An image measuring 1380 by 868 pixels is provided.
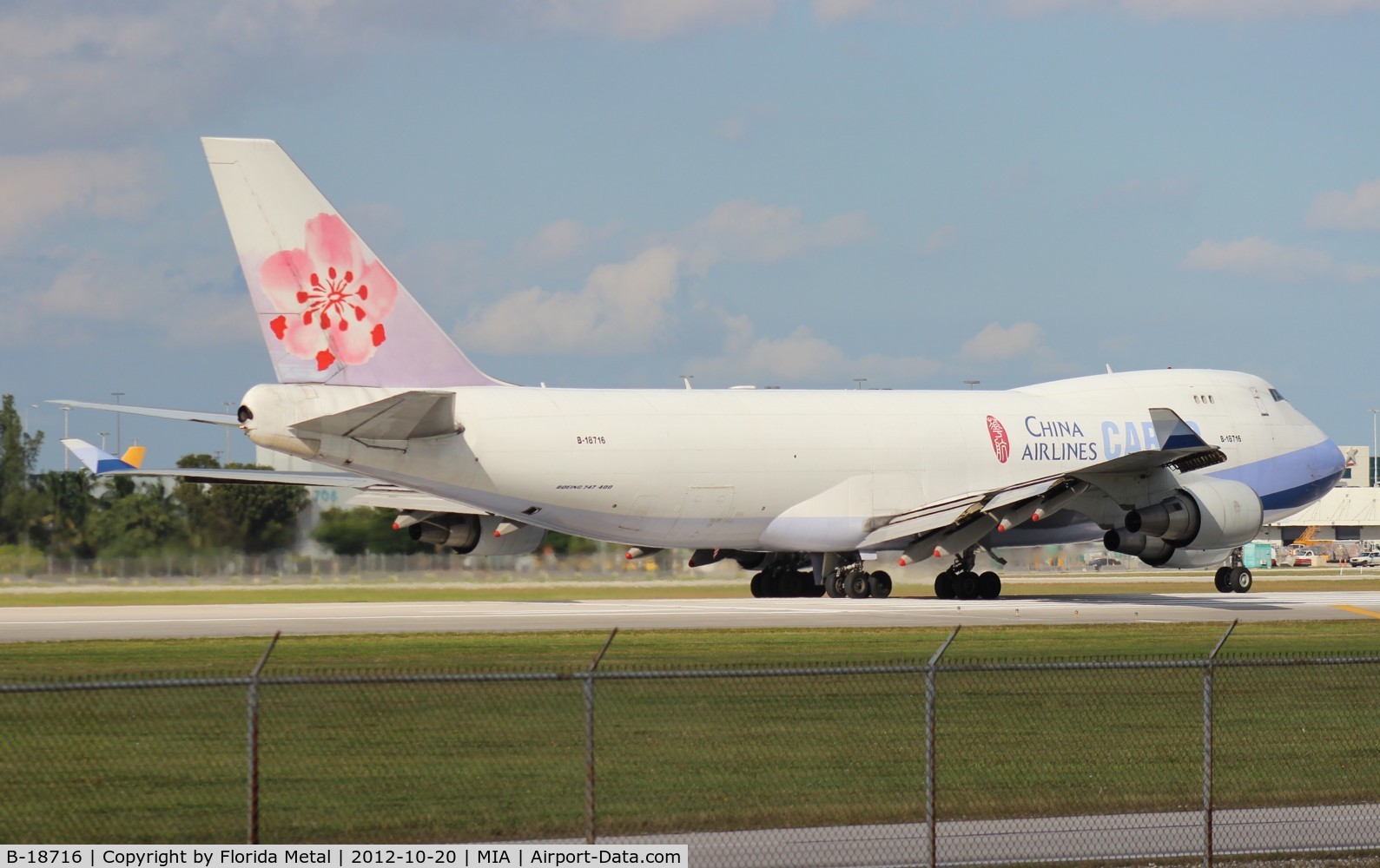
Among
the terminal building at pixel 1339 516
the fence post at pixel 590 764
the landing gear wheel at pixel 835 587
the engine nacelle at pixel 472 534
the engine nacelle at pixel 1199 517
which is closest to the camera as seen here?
the fence post at pixel 590 764

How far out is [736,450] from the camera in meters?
38.7

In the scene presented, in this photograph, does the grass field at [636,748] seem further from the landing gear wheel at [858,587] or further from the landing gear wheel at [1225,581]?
the landing gear wheel at [1225,581]

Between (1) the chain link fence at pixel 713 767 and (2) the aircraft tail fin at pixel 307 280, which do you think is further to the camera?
(2) the aircraft tail fin at pixel 307 280

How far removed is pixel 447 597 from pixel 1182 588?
75.6 ft

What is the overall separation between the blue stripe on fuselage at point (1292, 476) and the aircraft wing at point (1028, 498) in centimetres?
540

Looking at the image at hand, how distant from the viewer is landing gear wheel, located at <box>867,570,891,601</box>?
134 feet

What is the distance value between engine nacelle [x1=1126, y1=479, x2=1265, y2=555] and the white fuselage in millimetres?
5737

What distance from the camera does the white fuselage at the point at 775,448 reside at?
114 feet

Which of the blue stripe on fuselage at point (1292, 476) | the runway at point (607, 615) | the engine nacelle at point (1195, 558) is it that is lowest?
the runway at point (607, 615)

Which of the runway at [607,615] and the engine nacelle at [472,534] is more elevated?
the engine nacelle at [472,534]

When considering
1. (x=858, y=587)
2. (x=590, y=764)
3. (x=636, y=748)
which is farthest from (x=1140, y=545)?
(x=590, y=764)

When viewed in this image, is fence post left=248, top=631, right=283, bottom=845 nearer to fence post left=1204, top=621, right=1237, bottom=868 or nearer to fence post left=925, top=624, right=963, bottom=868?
fence post left=925, top=624, right=963, bottom=868

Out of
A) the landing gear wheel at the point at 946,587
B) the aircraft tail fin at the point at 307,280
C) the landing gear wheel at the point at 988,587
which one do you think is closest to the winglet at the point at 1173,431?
the landing gear wheel at the point at 988,587

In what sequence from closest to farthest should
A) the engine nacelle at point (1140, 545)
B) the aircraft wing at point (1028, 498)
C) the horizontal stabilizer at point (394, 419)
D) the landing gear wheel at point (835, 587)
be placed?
the horizontal stabilizer at point (394, 419)
the aircraft wing at point (1028, 498)
the engine nacelle at point (1140, 545)
the landing gear wheel at point (835, 587)
